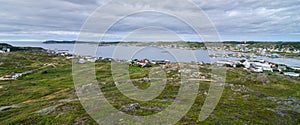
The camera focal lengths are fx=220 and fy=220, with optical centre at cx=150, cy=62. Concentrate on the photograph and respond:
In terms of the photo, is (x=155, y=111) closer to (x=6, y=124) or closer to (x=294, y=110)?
(x=6, y=124)

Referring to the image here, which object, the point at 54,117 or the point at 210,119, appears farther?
the point at 54,117

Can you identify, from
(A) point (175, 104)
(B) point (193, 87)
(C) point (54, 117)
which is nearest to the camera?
(C) point (54, 117)

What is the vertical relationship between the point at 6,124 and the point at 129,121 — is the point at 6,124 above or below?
below

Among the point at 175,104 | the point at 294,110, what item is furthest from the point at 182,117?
the point at 294,110

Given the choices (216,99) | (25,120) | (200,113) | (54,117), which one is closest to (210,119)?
(200,113)

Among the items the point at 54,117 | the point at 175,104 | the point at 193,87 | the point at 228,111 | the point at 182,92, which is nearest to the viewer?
the point at 54,117

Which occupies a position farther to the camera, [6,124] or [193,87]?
[193,87]

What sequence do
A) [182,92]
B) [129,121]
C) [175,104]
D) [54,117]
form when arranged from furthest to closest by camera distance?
[182,92] < [175,104] < [54,117] < [129,121]

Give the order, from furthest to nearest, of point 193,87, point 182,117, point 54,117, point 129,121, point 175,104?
point 193,87
point 175,104
point 54,117
point 182,117
point 129,121

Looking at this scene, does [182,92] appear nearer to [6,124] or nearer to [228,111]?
[228,111]
